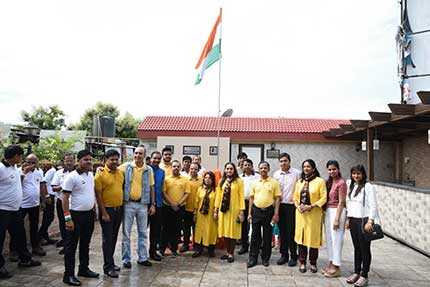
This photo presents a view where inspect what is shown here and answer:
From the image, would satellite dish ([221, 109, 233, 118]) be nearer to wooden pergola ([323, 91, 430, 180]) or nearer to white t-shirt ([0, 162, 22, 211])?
wooden pergola ([323, 91, 430, 180])

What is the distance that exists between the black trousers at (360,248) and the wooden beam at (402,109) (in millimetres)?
3818

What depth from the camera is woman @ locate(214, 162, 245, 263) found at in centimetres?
536

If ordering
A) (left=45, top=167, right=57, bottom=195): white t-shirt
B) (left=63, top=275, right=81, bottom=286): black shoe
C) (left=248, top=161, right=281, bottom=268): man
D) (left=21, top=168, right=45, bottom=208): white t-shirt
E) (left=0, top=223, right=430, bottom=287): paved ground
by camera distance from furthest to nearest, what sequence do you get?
1. (left=45, top=167, right=57, bottom=195): white t-shirt
2. (left=21, top=168, right=45, bottom=208): white t-shirt
3. (left=248, top=161, right=281, bottom=268): man
4. (left=0, top=223, right=430, bottom=287): paved ground
5. (left=63, top=275, right=81, bottom=286): black shoe

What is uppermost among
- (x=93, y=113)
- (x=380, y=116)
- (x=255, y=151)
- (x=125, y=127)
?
(x=93, y=113)

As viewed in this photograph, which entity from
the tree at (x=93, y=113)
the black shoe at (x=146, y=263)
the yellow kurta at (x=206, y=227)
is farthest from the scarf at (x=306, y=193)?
the tree at (x=93, y=113)

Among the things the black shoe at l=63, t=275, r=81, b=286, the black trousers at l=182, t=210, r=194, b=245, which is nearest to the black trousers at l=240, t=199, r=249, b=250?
the black trousers at l=182, t=210, r=194, b=245

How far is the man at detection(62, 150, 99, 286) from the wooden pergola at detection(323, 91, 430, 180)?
5.63 metres

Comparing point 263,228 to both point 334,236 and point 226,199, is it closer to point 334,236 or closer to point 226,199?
point 226,199

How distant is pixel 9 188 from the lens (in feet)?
14.4

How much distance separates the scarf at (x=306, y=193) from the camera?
4.86 meters

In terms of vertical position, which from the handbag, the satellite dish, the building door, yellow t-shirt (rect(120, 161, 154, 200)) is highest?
the satellite dish

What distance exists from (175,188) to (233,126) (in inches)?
335

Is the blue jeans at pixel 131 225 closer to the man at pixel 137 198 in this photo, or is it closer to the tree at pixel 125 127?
the man at pixel 137 198

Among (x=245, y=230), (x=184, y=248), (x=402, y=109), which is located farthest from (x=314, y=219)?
(x=402, y=109)
